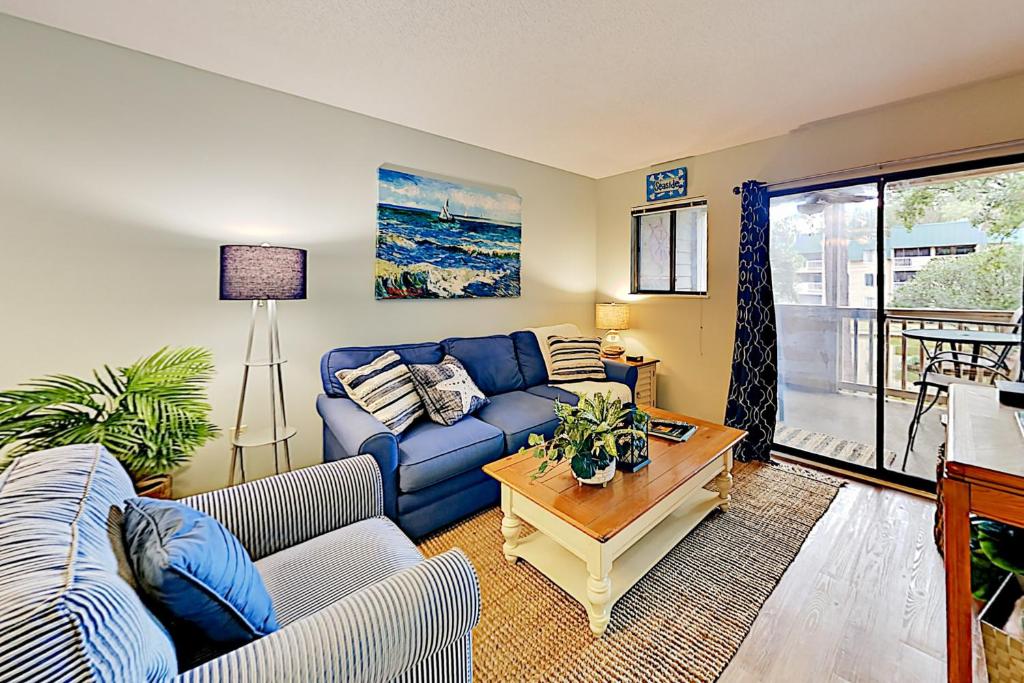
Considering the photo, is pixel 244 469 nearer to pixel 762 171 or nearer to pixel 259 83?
pixel 259 83

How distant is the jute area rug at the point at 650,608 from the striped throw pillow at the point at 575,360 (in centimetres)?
138

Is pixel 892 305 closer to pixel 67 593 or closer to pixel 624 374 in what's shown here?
pixel 624 374

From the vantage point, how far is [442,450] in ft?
7.36

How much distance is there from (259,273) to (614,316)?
120 inches

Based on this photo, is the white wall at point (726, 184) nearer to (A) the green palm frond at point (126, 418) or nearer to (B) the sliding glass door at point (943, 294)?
(B) the sliding glass door at point (943, 294)

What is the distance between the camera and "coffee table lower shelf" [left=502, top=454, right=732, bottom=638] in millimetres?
1643

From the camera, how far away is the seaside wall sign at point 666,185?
3.81 metres

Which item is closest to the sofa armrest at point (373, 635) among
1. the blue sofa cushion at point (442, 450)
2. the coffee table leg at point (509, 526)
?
the coffee table leg at point (509, 526)

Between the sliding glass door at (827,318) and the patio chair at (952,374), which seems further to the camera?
the sliding glass door at (827,318)

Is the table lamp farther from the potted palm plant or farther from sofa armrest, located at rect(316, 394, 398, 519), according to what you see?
the potted palm plant

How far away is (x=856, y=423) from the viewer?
3.11 meters

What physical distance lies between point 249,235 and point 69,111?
2.88 ft

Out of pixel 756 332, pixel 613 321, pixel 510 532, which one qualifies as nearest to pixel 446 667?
pixel 510 532

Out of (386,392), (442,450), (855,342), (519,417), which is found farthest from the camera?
(855,342)
